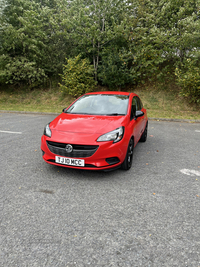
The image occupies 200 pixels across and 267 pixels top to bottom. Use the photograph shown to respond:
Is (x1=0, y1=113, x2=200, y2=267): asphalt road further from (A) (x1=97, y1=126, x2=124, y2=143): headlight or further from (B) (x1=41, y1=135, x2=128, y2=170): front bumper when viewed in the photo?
(A) (x1=97, y1=126, x2=124, y2=143): headlight

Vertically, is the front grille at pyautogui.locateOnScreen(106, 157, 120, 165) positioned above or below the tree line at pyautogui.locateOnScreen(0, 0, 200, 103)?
below

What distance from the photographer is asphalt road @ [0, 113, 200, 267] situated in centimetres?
192

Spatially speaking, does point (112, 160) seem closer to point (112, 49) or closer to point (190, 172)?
point (190, 172)

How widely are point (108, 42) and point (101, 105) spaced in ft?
45.5

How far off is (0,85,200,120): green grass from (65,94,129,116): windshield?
292 inches

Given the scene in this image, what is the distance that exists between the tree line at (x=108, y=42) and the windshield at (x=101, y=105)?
9.50 meters

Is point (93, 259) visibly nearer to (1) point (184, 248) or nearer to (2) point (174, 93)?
(1) point (184, 248)

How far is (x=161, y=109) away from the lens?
46.1 feet

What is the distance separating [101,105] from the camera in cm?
464

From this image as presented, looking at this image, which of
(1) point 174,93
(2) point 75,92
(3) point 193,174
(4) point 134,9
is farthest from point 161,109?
(3) point 193,174

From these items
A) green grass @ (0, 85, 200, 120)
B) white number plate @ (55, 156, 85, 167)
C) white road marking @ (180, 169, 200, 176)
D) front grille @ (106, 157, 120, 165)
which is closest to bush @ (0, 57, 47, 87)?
green grass @ (0, 85, 200, 120)

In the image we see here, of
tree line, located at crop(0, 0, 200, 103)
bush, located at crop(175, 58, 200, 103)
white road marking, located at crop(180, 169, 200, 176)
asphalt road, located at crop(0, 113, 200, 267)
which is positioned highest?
tree line, located at crop(0, 0, 200, 103)

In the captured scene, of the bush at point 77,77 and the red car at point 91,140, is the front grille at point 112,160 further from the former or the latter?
the bush at point 77,77

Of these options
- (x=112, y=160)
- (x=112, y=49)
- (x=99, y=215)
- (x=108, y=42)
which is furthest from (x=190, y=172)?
(x=108, y=42)
